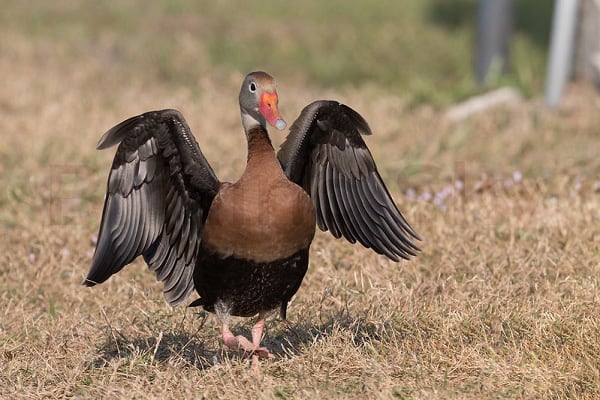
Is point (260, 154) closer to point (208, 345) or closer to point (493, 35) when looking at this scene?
point (208, 345)

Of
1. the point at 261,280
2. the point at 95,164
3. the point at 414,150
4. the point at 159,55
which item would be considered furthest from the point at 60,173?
the point at 159,55

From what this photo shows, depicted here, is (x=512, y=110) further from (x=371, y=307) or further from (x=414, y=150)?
(x=371, y=307)

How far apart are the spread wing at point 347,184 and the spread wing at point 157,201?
499 millimetres

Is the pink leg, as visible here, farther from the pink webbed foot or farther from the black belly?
the black belly

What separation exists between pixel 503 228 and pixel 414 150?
104 inches

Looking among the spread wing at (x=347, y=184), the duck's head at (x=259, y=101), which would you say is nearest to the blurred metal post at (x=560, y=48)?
the spread wing at (x=347, y=184)

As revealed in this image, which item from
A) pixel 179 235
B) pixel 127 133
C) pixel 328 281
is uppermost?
pixel 127 133

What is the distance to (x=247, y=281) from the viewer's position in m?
4.63

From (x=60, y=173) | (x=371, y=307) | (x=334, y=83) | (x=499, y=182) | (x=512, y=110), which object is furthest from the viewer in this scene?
(x=334, y=83)

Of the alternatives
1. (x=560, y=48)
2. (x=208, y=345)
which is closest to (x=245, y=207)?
(x=208, y=345)

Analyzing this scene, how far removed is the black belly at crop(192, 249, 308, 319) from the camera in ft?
15.0

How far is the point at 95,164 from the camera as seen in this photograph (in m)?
8.70

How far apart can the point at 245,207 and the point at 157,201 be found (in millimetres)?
545

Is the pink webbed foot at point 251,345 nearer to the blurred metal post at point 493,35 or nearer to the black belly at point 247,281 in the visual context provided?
the black belly at point 247,281
